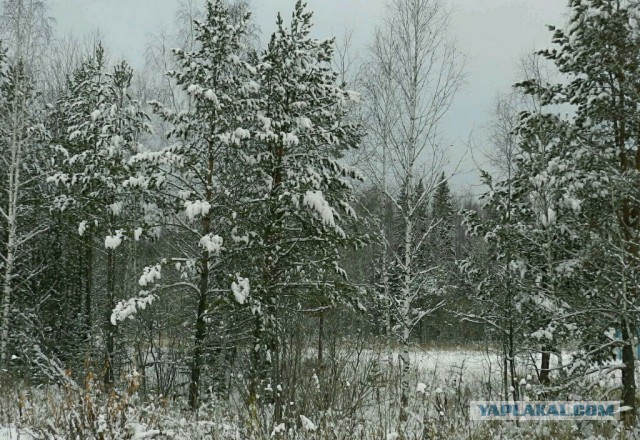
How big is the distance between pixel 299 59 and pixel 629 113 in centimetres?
623

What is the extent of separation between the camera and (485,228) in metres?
10.6

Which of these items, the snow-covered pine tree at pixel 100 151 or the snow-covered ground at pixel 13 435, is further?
the snow-covered pine tree at pixel 100 151

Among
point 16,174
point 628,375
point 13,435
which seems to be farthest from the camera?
point 16,174

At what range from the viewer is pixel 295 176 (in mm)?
10469

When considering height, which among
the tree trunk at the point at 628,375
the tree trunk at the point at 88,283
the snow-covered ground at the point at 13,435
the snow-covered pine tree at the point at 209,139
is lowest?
the snow-covered ground at the point at 13,435

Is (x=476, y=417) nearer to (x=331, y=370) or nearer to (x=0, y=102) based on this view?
(x=331, y=370)

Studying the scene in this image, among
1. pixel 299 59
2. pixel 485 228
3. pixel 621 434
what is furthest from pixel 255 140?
pixel 621 434

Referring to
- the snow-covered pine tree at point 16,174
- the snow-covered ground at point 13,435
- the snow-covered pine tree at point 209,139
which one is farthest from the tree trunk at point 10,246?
the snow-covered ground at point 13,435

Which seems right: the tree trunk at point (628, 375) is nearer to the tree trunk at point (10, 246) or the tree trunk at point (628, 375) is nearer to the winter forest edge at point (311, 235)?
the winter forest edge at point (311, 235)

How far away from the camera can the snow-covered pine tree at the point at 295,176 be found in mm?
10062

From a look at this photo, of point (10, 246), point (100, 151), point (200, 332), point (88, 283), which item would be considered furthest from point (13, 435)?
point (88, 283)

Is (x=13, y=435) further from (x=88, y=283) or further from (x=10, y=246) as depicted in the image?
(x=88, y=283)

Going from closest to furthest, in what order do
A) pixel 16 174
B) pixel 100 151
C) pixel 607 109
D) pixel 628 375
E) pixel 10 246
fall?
pixel 628 375 → pixel 607 109 → pixel 10 246 → pixel 16 174 → pixel 100 151

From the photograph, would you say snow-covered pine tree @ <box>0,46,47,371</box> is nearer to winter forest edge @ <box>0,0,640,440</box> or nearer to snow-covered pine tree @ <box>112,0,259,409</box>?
winter forest edge @ <box>0,0,640,440</box>
